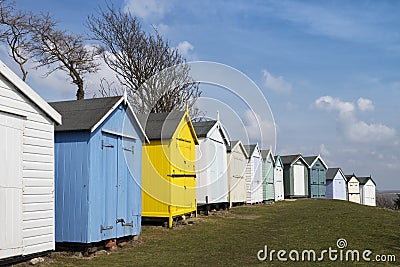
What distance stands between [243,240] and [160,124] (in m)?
5.31

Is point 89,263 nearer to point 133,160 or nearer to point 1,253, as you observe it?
point 1,253

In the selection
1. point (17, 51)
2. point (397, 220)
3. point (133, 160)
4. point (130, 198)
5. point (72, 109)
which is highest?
point (17, 51)

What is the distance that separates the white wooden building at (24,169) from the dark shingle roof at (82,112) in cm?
149

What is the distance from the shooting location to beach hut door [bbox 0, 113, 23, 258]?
360 inches

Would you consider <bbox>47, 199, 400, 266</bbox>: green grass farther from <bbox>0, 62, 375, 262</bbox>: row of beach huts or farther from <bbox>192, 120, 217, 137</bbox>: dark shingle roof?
<bbox>192, 120, 217, 137</bbox>: dark shingle roof

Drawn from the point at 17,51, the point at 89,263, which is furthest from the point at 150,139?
the point at 17,51

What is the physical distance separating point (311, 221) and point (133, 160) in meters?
8.97

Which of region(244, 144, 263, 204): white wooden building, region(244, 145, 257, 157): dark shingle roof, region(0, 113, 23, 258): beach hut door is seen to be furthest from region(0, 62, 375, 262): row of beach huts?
region(244, 144, 263, 204): white wooden building

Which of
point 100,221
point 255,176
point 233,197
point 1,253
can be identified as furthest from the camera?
point 255,176

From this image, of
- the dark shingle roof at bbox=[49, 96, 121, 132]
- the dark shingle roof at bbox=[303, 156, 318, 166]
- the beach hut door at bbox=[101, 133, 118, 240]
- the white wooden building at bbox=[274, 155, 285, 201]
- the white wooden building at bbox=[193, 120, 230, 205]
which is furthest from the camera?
the dark shingle roof at bbox=[303, 156, 318, 166]

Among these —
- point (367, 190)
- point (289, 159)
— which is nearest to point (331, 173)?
point (289, 159)

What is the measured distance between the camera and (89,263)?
11.2 meters

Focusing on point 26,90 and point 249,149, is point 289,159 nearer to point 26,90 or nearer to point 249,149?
point 249,149

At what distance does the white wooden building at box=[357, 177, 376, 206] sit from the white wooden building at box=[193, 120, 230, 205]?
3557 cm
